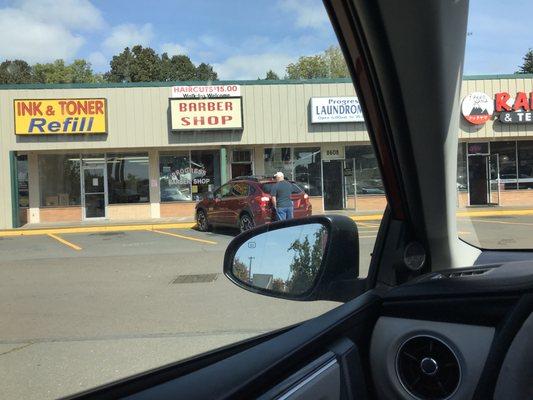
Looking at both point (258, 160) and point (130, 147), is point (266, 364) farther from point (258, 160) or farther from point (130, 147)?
point (258, 160)

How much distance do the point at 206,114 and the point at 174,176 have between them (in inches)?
121

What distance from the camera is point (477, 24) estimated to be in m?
1.70

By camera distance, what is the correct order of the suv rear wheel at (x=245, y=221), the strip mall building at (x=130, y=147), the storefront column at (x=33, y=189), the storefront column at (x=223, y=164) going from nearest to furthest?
the suv rear wheel at (x=245, y=221)
the strip mall building at (x=130, y=147)
the storefront column at (x=223, y=164)
the storefront column at (x=33, y=189)

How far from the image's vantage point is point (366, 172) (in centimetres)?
244

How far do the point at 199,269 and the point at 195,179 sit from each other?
12218 mm

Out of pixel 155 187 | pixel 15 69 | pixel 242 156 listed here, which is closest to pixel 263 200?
pixel 242 156

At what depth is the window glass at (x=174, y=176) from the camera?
21.9 meters

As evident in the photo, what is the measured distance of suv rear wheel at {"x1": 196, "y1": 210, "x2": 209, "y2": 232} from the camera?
16531mm

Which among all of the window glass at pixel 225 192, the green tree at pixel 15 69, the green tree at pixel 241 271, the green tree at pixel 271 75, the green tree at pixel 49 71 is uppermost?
the green tree at pixel 271 75

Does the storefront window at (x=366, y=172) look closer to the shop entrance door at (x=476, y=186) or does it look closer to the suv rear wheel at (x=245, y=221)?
the shop entrance door at (x=476, y=186)

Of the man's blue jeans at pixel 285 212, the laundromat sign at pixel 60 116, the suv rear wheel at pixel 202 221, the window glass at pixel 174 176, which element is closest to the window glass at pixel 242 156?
the window glass at pixel 174 176

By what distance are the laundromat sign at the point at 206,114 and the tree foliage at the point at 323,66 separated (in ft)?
61.1

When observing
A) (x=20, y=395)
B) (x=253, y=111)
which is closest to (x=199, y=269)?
(x=20, y=395)

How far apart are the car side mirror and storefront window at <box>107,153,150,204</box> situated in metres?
20.1
